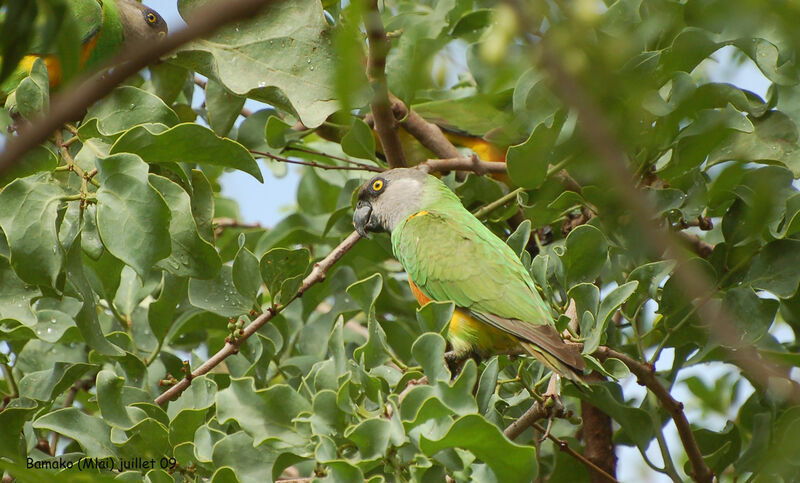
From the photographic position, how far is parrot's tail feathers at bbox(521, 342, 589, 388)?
8.19ft

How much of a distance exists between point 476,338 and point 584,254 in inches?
28.5

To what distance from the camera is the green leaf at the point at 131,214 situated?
2094mm

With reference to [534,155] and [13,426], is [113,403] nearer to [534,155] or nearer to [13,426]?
[13,426]

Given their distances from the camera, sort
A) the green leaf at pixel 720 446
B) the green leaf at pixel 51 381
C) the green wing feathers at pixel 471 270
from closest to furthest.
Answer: the green leaf at pixel 51 381
the green leaf at pixel 720 446
the green wing feathers at pixel 471 270

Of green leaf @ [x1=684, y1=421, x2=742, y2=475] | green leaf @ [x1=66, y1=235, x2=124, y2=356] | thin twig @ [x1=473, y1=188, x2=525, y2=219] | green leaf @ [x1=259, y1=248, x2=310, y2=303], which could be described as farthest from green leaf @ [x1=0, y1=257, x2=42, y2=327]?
green leaf @ [x1=684, y1=421, x2=742, y2=475]

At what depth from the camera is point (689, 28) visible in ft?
8.05

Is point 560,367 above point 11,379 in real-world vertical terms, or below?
above

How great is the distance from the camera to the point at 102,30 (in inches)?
135

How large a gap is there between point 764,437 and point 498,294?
3.32 feet

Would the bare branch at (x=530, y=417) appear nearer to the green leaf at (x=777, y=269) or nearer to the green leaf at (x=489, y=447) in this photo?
the green leaf at (x=489, y=447)

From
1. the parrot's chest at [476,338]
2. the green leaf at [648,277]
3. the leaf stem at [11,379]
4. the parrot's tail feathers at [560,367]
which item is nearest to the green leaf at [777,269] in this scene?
the green leaf at [648,277]

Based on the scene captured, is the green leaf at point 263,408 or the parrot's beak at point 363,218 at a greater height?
the green leaf at point 263,408

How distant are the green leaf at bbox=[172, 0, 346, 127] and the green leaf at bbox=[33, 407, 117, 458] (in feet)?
3.72

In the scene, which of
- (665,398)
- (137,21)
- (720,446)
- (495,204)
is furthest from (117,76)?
(137,21)
